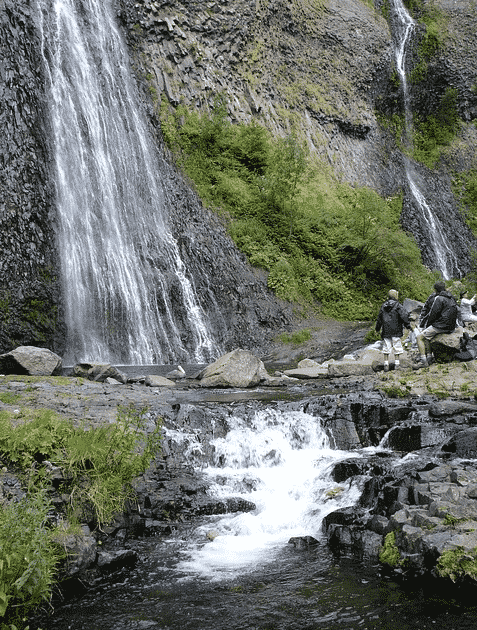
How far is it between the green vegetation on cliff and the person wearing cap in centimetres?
428

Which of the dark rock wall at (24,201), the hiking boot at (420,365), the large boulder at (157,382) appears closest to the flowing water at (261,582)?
the large boulder at (157,382)

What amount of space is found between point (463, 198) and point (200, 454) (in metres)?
33.0

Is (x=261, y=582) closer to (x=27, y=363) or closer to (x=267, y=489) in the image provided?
(x=267, y=489)

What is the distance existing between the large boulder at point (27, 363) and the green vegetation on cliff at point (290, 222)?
1209 cm

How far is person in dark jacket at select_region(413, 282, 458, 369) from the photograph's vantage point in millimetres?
12312

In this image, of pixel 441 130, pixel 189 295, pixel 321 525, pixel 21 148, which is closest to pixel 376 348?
pixel 189 295

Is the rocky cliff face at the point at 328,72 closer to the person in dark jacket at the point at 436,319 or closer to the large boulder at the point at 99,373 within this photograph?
the large boulder at the point at 99,373

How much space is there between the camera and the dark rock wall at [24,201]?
55.3ft

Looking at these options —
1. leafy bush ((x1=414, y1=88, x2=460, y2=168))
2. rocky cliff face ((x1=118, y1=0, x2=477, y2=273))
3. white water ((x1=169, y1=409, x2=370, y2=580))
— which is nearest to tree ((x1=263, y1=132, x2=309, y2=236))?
rocky cliff face ((x1=118, y1=0, x2=477, y2=273))

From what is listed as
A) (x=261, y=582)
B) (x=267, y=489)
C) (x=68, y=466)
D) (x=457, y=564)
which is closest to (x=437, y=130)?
(x=267, y=489)

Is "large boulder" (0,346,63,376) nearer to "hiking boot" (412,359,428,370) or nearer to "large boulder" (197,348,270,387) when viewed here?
"large boulder" (197,348,270,387)

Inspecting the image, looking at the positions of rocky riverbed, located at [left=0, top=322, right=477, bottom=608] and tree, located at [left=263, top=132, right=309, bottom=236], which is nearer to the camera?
rocky riverbed, located at [left=0, top=322, right=477, bottom=608]

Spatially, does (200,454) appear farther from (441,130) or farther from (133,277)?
(441,130)

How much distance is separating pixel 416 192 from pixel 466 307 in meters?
16.2
